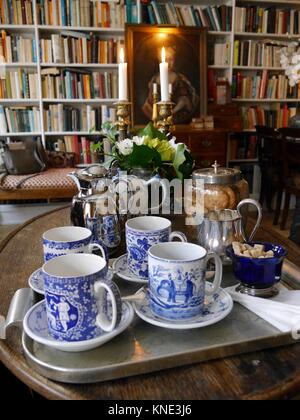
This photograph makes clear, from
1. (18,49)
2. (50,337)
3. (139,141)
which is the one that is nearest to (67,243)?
(50,337)

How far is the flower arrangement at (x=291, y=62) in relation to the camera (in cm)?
327

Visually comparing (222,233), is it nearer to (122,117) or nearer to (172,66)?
(122,117)

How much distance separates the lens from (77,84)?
3744 millimetres

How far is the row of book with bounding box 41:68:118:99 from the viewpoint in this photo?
3691 millimetres

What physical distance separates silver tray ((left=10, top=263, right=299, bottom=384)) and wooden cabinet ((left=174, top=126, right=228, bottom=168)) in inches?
117

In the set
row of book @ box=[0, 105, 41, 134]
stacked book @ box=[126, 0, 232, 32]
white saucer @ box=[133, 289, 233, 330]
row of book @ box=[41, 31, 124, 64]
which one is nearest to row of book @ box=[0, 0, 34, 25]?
row of book @ box=[41, 31, 124, 64]

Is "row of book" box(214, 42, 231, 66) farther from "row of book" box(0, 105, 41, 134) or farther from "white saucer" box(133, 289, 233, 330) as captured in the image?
"white saucer" box(133, 289, 233, 330)

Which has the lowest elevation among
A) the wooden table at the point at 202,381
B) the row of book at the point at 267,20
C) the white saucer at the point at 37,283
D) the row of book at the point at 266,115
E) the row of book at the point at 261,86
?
the wooden table at the point at 202,381

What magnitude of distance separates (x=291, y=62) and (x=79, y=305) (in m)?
3.60

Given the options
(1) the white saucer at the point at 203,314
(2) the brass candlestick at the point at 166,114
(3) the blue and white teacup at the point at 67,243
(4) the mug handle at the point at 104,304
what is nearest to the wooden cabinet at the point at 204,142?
(2) the brass candlestick at the point at 166,114

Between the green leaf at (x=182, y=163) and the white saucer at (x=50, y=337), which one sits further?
the green leaf at (x=182, y=163)

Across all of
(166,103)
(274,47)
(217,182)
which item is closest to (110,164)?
(166,103)

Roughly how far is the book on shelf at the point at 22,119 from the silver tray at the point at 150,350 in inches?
133

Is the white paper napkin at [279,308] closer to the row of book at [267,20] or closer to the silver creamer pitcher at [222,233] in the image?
the silver creamer pitcher at [222,233]
